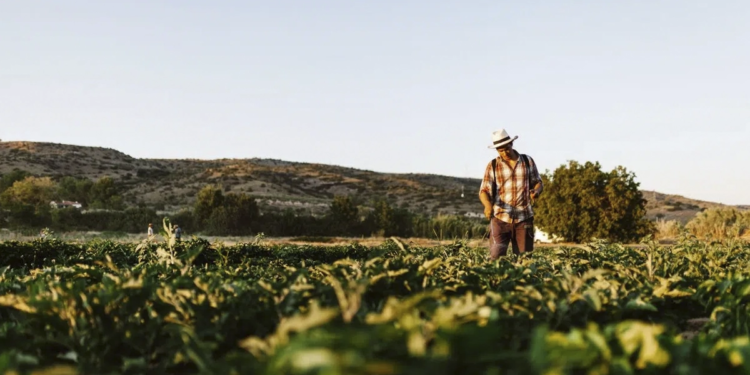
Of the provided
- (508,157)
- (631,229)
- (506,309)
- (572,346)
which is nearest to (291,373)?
(572,346)

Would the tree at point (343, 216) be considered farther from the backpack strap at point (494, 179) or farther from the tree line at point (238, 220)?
the backpack strap at point (494, 179)

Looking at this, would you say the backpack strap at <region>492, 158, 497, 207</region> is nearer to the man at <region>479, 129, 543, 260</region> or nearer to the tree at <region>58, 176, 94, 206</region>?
the man at <region>479, 129, 543, 260</region>

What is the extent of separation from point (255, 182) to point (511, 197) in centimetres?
7279

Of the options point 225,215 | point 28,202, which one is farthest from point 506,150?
point 28,202

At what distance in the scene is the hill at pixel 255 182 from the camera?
70.4 m

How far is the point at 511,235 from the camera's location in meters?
7.71

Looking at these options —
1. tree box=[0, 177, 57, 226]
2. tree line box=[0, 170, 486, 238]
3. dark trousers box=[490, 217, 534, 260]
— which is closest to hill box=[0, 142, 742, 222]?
tree box=[0, 177, 57, 226]

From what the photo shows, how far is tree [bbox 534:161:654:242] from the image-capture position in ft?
96.0

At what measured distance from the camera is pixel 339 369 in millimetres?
962

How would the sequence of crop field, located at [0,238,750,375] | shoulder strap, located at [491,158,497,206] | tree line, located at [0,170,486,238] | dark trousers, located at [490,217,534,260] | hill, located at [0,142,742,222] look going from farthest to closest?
hill, located at [0,142,742,222], tree line, located at [0,170,486,238], shoulder strap, located at [491,158,497,206], dark trousers, located at [490,217,534,260], crop field, located at [0,238,750,375]

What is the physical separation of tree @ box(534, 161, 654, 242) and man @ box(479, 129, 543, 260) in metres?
22.6

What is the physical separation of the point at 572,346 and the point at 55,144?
4152 inches

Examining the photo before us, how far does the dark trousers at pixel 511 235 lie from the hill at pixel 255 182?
176 ft

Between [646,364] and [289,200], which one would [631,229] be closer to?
[646,364]
